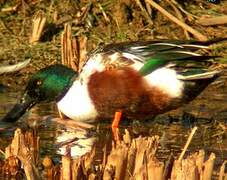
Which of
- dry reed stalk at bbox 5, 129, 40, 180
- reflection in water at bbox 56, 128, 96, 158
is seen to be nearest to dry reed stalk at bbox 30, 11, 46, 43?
reflection in water at bbox 56, 128, 96, 158

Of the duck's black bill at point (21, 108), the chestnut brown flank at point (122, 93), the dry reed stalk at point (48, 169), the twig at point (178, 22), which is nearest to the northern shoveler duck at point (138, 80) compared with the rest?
the chestnut brown flank at point (122, 93)

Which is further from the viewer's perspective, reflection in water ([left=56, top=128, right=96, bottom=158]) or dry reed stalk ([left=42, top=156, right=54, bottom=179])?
reflection in water ([left=56, top=128, right=96, bottom=158])

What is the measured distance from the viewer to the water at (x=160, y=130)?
632cm

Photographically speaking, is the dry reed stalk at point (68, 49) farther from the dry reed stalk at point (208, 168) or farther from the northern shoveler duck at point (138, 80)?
the dry reed stalk at point (208, 168)

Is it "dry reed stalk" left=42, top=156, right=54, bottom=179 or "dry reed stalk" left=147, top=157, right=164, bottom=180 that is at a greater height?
"dry reed stalk" left=147, top=157, right=164, bottom=180

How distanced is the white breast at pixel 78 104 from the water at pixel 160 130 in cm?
17

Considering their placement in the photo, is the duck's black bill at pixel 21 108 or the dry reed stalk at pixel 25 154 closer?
the dry reed stalk at pixel 25 154

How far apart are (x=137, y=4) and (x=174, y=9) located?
0.36 meters

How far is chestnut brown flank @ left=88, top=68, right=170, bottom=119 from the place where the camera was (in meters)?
6.40

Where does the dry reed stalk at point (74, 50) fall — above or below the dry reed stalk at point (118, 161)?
above

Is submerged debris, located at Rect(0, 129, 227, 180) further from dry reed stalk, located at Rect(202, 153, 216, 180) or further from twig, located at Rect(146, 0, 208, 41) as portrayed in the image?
twig, located at Rect(146, 0, 208, 41)

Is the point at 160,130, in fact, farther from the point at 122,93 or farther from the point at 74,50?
the point at 74,50

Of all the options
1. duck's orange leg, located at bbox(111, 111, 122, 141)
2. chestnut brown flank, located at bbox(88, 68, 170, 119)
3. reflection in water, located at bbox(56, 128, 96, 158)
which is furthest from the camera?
duck's orange leg, located at bbox(111, 111, 122, 141)

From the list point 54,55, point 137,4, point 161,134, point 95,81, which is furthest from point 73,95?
point 137,4
